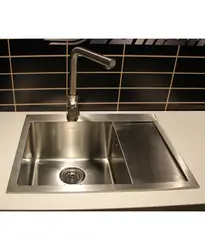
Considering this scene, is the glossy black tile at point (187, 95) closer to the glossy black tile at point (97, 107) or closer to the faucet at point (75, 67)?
the glossy black tile at point (97, 107)

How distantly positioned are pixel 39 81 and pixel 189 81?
2.24 ft

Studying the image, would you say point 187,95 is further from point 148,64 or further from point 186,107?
point 148,64

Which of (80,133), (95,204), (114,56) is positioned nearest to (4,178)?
(95,204)

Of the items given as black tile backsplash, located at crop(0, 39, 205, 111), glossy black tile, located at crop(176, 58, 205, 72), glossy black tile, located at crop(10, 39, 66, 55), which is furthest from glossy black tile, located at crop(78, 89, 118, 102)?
glossy black tile, located at crop(176, 58, 205, 72)

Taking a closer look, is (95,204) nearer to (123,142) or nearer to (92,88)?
(123,142)

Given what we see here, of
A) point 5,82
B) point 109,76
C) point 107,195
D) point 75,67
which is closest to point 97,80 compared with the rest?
point 109,76

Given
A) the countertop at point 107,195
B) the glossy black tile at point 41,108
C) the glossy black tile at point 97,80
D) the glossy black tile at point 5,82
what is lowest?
the countertop at point 107,195

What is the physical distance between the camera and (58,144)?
4.05ft

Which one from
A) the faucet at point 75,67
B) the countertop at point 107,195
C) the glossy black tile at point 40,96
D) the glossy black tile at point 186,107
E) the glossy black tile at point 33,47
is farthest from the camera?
the glossy black tile at point 186,107

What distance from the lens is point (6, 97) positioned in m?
1.18

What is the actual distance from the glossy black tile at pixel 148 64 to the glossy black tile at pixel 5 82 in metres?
0.50

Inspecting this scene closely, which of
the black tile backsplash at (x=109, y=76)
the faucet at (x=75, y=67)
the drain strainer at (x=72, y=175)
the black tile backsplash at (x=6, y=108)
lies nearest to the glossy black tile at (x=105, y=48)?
the black tile backsplash at (x=109, y=76)

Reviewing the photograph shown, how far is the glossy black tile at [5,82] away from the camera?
1133 mm
